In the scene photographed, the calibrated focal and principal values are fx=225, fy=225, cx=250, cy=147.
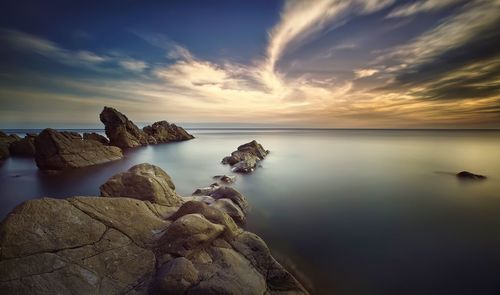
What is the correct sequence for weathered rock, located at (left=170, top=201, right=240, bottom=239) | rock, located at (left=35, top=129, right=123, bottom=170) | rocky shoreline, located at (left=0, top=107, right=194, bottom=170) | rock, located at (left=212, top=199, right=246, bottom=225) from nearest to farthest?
1. weathered rock, located at (left=170, top=201, right=240, bottom=239)
2. rock, located at (left=212, top=199, right=246, bottom=225)
3. rock, located at (left=35, top=129, right=123, bottom=170)
4. rocky shoreline, located at (left=0, top=107, right=194, bottom=170)

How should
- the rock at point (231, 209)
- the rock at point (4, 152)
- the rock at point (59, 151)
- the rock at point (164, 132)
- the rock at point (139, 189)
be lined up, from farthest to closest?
1. the rock at point (164, 132)
2. the rock at point (4, 152)
3. the rock at point (59, 151)
4. the rock at point (231, 209)
5. the rock at point (139, 189)

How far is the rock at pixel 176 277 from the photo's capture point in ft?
16.3

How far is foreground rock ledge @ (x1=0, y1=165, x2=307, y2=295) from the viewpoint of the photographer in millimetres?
4918

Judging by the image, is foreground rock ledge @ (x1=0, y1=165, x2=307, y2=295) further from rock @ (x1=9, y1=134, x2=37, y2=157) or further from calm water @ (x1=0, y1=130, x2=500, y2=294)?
rock @ (x1=9, y1=134, x2=37, y2=157)

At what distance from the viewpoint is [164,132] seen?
6912 cm

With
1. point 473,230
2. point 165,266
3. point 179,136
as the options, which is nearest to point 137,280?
point 165,266

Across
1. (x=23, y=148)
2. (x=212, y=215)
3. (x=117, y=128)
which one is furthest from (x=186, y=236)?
(x=117, y=128)

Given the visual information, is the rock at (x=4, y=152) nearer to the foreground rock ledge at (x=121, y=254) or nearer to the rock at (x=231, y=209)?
the foreground rock ledge at (x=121, y=254)

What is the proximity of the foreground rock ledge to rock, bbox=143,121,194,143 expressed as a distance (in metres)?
59.9

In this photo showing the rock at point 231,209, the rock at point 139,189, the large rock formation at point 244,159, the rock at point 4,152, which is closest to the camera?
the rock at point 139,189

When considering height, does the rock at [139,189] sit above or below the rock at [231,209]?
above

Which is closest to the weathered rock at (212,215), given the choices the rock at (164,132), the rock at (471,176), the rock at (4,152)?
the rock at (471,176)

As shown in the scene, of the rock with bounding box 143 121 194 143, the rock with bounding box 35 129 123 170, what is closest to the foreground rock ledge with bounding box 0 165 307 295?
the rock with bounding box 35 129 123 170

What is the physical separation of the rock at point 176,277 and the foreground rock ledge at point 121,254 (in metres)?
0.02
